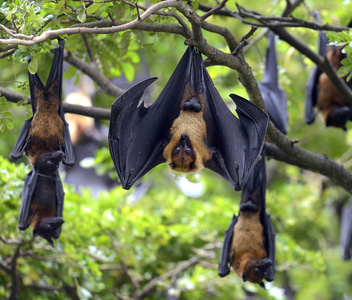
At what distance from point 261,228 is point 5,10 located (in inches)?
151

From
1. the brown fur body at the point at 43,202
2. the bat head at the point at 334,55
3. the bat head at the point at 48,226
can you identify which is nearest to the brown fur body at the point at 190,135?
the bat head at the point at 48,226

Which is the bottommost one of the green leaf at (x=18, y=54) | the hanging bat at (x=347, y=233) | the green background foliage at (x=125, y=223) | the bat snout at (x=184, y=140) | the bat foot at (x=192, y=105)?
the hanging bat at (x=347, y=233)

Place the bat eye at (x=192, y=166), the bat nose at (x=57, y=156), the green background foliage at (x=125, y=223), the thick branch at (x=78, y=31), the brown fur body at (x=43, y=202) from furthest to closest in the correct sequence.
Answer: the brown fur body at (x=43, y=202) → the green background foliage at (x=125, y=223) → the bat eye at (x=192, y=166) → the bat nose at (x=57, y=156) → the thick branch at (x=78, y=31)

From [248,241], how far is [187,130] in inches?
81.6

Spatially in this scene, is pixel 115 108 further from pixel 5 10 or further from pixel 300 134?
pixel 300 134

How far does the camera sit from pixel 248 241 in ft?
20.0

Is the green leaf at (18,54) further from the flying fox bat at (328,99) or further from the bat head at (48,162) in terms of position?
the flying fox bat at (328,99)

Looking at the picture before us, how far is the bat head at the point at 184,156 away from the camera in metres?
4.55

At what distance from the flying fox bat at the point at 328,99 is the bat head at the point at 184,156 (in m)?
3.74

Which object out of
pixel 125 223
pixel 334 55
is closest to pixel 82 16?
pixel 125 223

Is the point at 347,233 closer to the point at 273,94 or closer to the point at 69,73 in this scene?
the point at 273,94

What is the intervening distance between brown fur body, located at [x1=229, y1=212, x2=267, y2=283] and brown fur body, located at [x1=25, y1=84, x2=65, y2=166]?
2523mm

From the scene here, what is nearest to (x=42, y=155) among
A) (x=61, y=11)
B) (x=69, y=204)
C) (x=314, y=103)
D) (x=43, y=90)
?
(x=43, y=90)

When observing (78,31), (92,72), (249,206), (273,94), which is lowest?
(249,206)
